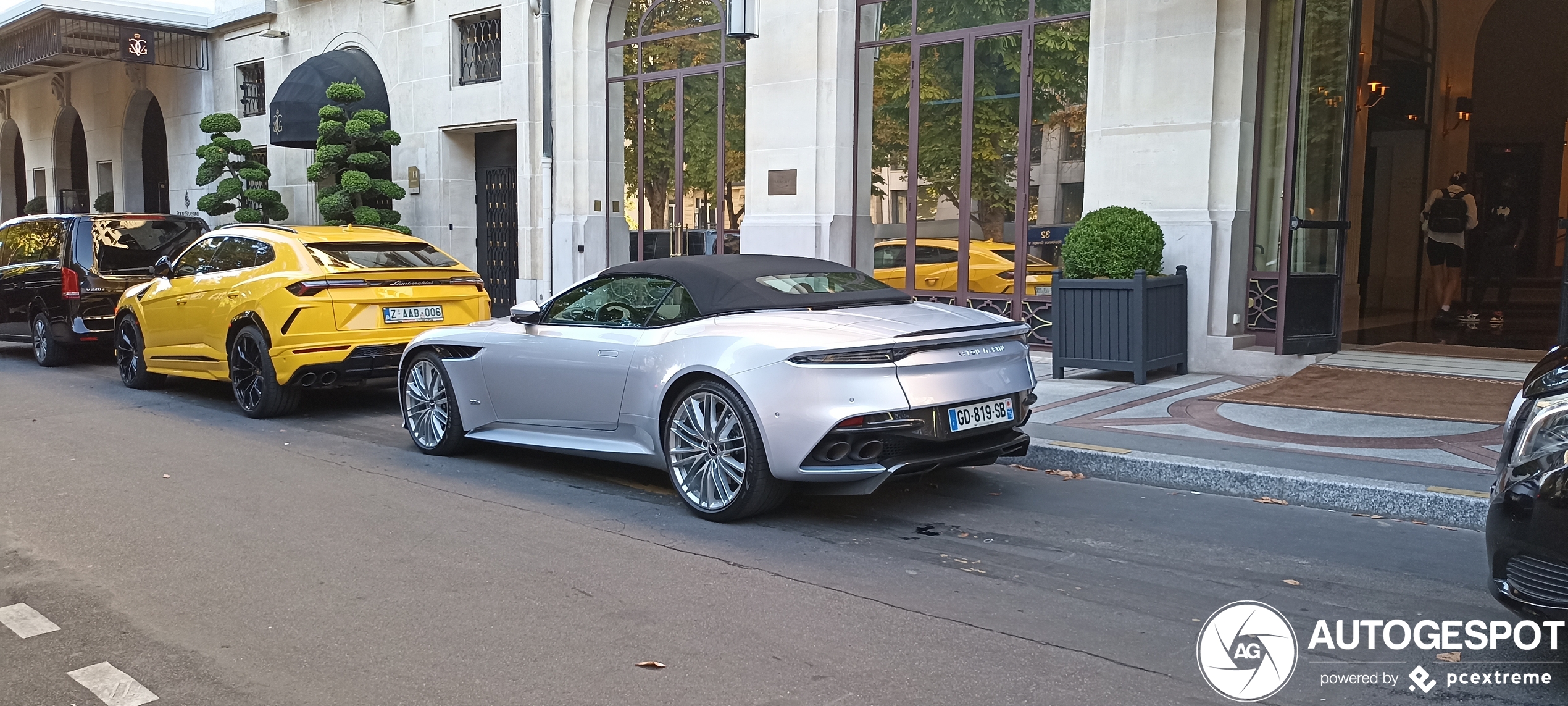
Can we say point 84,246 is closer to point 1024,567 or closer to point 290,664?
point 290,664

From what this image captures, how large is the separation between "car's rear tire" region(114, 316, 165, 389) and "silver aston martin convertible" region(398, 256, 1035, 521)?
516cm

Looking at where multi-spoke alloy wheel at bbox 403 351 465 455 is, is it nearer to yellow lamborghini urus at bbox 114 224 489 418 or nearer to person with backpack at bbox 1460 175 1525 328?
yellow lamborghini urus at bbox 114 224 489 418

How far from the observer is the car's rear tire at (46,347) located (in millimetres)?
12875

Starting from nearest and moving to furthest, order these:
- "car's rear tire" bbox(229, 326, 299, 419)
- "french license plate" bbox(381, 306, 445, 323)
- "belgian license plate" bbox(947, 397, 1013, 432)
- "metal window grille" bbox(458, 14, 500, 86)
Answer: "belgian license plate" bbox(947, 397, 1013, 432) → "car's rear tire" bbox(229, 326, 299, 419) → "french license plate" bbox(381, 306, 445, 323) → "metal window grille" bbox(458, 14, 500, 86)

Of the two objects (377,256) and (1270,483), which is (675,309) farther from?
(377,256)

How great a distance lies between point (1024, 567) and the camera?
16.7ft

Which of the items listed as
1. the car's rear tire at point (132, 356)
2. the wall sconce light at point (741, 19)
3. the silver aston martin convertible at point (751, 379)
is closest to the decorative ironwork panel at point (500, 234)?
the wall sconce light at point (741, 19)

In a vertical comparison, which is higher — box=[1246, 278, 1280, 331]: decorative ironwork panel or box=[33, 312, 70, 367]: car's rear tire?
box=[1246, 278, 1280, 331]: decorative ironwork panel

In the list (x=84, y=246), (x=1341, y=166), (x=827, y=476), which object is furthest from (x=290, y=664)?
(x=84, y=246)

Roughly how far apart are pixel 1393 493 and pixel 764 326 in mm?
3331

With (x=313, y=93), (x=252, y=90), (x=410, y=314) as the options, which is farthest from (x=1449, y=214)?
(x=252, y=90)

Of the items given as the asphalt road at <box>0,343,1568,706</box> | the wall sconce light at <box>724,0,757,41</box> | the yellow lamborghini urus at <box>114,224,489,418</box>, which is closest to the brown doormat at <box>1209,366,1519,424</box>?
the asphalt road at <box>0,343,1568,706</box>

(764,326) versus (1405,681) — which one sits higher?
(764,326)

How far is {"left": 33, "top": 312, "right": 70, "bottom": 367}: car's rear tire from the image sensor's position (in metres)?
12.9
